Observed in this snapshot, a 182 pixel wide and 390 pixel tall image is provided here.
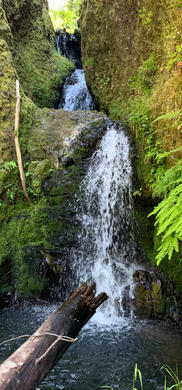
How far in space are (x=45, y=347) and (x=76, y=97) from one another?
39.0 ft

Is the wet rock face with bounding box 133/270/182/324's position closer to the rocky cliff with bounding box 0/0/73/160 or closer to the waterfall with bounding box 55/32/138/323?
the waterfall with bounding box 55/32/138/323

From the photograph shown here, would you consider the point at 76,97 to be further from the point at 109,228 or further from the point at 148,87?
the point at 109,228

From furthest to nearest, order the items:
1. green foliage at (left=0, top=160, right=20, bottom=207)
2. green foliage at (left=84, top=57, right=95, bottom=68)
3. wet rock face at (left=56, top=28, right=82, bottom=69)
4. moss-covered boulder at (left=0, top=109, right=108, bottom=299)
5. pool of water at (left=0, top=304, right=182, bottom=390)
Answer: wet rock face at (left=56, top=28, right=82, bottom=69) → green foliage at (left=84, top=57, right=95, bottom=68) → green foliage at (left=0, top=160, right=20, bottom=207) → moss-covered boulder at (left=0, top=109, right=108, bottom=299) → pool of water at (left=0, top=304, right=182, bottom=390)

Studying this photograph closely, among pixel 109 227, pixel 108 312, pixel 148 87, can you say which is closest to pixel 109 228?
pixel 109 227

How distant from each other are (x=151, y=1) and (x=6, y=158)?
5009 mm

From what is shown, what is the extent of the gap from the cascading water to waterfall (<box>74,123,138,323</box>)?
5768mm

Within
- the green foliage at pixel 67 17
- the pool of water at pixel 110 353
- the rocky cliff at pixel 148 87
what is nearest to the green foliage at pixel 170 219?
the rocky cliff at pixel 148 87

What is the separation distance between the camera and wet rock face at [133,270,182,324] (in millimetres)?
5074

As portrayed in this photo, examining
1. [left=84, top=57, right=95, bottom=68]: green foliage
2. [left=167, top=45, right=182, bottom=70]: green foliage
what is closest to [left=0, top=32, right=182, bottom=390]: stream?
[left=167, top=45, right=182, bottom=70]: green foliage

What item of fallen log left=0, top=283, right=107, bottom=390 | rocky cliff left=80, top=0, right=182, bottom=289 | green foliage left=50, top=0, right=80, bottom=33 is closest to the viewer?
fallen log left=0, top=283, right=107, bottom=390

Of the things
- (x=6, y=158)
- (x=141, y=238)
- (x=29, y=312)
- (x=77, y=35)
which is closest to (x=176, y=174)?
(x=141, y=238)

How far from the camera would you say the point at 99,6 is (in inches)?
397

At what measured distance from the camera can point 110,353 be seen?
3.98m

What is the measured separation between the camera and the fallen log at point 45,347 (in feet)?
6.51
